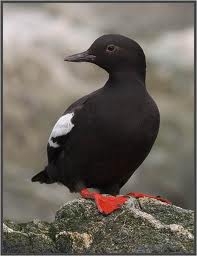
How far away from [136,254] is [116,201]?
0.62 meters

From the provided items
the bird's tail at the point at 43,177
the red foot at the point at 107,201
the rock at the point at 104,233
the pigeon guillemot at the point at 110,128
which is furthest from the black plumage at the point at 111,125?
the bird's tail at the point at 43,177

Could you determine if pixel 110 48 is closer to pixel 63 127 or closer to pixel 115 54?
pixel 115 54

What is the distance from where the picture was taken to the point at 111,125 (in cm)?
711

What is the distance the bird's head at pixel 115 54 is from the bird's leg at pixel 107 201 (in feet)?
3.68

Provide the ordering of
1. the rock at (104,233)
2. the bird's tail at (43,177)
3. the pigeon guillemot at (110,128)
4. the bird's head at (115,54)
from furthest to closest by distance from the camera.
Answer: the bird's tail at (43,177) < the bird's head at (115,54) < the pigeon guillemot at (110,128) < the rock at (104,233)

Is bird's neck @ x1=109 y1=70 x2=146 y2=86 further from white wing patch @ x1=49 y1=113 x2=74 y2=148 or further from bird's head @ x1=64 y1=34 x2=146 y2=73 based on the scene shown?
white wing patch @ x1=49 y1=113 x2=74 y2=148

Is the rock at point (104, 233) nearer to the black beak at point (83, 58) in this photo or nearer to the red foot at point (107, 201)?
the red foot at point (107, 201)

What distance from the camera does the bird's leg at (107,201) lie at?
273 inches

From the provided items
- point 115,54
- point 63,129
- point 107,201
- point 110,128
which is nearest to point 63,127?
point 63,129

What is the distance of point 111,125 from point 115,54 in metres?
0.67

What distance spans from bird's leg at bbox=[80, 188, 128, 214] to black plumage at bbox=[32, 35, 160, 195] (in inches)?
8.9

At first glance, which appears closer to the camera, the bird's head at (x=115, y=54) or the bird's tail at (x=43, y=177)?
the bird's head at (x=115, y=54)

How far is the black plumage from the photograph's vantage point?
281 inches

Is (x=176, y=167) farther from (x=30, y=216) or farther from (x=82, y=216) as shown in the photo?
(x=82, y=216)
